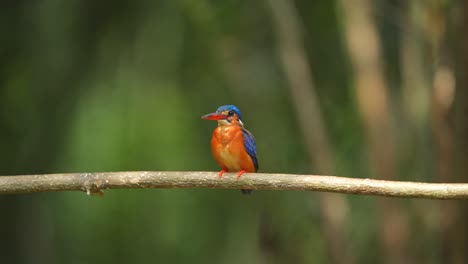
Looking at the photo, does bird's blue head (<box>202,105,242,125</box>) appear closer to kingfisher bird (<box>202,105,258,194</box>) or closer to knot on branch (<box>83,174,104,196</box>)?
kingfisher bird (<box>202,105,258,194</box>)

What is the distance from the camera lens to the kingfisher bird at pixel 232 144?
14.5 ft

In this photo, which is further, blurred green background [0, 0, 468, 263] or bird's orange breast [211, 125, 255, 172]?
blurred green background [0, 0, 468, 263]

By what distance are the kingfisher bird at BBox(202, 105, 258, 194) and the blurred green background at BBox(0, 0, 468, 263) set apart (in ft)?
4.23

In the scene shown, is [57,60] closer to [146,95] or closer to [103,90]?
[103,90]

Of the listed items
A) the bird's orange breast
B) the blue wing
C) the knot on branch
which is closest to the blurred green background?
the blue wing

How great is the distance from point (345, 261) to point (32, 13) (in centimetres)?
344

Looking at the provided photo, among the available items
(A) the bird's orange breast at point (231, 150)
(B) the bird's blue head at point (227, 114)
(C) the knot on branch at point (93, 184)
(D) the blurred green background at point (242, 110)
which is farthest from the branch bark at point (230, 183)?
(D) the blurred green background at point (242, 110)

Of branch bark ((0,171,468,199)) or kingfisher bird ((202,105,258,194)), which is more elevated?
kingfisher bird ((202,105,258,194))

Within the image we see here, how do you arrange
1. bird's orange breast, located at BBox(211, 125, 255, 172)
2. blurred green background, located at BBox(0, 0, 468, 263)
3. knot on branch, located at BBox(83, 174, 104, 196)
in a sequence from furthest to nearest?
1. blurred green background, located at BBox(0, 0, 468, 263)
2. bird's orange breast, located at BBox(211, 125, 255, 172)
3. knot on branch, located at BBox(83, 174, 104, 196)

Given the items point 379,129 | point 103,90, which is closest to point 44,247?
point 103,90

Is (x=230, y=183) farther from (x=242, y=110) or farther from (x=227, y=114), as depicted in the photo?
(x=242, y=110)

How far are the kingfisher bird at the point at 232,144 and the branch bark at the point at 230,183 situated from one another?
0.97 meters

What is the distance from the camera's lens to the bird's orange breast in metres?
4.43

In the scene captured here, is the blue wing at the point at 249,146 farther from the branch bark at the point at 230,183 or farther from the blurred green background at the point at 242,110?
the blurred green background at the point at 242,110
